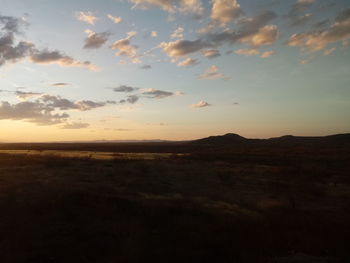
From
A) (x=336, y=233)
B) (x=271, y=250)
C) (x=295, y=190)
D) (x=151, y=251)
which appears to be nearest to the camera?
(x=151, y=251)

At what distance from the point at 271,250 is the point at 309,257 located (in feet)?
3.45

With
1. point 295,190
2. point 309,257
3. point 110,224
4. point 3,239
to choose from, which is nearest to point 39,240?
point 3,239

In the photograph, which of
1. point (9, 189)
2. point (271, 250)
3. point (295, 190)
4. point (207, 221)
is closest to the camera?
point (271, 250)

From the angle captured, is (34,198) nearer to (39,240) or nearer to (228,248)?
(39,240)

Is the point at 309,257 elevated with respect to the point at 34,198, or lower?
lower

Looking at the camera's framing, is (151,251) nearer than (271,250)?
Yes

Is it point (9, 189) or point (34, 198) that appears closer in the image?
point (34, 198)

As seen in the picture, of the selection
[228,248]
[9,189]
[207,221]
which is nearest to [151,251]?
[228,248]

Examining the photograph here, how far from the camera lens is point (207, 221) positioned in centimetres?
1226

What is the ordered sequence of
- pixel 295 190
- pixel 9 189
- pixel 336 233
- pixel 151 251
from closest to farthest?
pixel 151 251 → pixel 336 233 → pixel 9 189 → pixel 295 190

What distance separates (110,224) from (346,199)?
1377 cm

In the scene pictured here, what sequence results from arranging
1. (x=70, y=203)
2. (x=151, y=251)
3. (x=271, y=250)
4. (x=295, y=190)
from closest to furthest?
(x=151, y=251) < (x=271, y=250) < (x=70, y=203) < (x=295, y=190)

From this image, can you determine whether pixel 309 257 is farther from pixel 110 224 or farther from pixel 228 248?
pixel 110 224

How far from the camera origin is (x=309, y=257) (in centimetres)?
897
